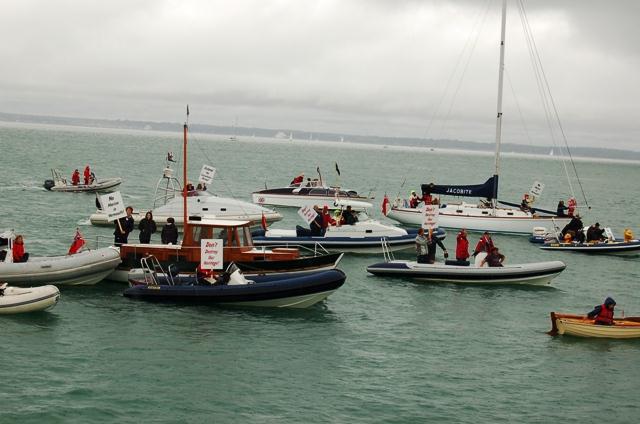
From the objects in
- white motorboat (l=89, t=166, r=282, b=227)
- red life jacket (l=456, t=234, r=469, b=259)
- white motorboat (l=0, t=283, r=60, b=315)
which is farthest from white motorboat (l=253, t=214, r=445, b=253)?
white motorboat (l=0, t=283, r=60, b=315)

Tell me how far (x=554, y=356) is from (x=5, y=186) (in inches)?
2145

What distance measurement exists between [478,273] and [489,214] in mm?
17512

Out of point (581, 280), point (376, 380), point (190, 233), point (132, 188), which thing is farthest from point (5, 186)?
point (376, 380)

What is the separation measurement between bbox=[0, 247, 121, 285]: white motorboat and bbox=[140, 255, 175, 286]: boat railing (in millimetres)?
1107

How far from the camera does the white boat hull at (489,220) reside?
48.0 metres

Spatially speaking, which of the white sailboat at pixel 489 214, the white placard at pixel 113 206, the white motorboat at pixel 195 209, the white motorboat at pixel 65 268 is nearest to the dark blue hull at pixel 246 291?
the white motorboat at pixel 65 268

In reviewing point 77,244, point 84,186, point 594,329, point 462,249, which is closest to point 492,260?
point 462,249

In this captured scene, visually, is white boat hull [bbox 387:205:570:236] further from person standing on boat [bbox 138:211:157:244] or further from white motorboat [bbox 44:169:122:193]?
white motorboat [bbox 44:169:122:193]

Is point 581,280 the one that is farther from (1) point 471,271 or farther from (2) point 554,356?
(2) point 554,356

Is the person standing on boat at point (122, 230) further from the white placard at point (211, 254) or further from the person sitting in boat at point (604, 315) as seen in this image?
the person sitting in boat at point (604, 315)

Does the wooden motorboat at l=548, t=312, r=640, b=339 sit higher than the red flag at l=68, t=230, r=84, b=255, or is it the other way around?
the red flag at l=68, t=230, r=84, b=255

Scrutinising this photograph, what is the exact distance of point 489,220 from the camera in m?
48.3

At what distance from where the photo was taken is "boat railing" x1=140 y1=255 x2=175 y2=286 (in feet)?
86.5

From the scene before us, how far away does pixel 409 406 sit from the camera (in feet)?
61.9
